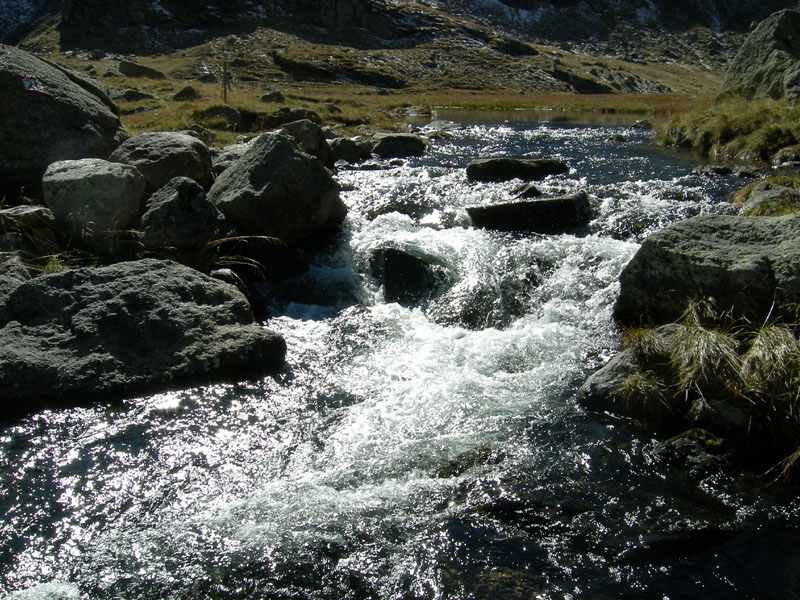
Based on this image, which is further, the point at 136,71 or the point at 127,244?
the point at 136,71

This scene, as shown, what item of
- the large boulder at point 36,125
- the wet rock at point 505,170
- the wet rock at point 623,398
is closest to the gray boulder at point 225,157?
the large boulder at point 36,125

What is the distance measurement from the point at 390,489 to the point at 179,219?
7.61 m

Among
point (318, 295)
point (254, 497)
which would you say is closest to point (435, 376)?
point (254, 497)

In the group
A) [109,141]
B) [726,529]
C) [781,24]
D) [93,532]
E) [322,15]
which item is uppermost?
[322,15]

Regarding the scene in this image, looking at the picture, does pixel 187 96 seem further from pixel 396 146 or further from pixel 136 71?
pixel 136 71

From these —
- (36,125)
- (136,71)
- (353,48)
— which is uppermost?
(353,48)

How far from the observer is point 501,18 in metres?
157

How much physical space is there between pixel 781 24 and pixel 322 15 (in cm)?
10423

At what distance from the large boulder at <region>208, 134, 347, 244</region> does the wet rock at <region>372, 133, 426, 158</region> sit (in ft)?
40.8

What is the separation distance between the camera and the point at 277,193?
12922 millimetres

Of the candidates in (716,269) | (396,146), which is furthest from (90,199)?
(396,146)

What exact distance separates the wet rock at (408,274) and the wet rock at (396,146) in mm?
13784

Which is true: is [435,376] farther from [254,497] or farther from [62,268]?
[62,268]

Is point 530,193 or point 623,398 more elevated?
point 530,193
